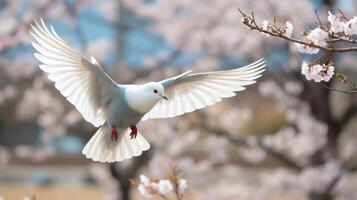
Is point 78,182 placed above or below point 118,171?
below

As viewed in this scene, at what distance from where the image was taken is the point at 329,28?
1420 mm

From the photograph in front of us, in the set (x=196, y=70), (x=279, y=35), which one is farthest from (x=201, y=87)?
(x=196, y=70)

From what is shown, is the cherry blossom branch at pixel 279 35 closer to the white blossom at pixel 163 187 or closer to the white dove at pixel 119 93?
the white dove at pixel 119 93

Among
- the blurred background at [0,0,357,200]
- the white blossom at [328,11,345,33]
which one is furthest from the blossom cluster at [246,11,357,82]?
the blurred background at [0,0,357,200]

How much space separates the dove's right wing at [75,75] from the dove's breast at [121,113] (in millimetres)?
26

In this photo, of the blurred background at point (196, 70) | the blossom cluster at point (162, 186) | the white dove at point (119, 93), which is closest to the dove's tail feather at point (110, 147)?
the white dove at point (119, 93)

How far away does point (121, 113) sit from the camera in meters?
1.51

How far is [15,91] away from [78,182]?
3.06m

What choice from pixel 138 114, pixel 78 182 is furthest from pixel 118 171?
pixel 138 114

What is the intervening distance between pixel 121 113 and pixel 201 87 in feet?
0.79

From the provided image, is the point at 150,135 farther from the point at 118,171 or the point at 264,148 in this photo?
the point at 264,148

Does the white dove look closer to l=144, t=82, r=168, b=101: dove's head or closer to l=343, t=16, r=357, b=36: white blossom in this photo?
l=144, t=82, r=168, b=101: dove's head

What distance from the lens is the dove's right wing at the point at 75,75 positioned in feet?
4.44

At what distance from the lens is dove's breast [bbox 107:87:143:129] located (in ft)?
4.94
